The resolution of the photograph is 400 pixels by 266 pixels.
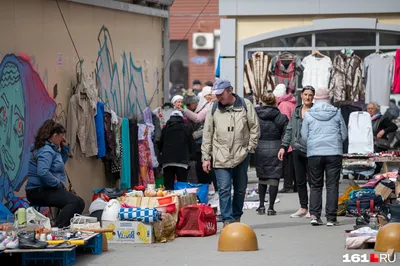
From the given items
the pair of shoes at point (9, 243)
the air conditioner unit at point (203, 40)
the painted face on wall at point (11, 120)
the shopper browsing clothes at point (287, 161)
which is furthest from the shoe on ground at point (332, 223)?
the air conditioner unit at point (203, 40)

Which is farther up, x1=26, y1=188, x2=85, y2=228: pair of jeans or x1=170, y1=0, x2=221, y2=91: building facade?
x1=170, y1=0, x2=221, y2=91: building facade

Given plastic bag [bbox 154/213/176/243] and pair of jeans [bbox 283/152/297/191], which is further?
pair of jeans [bbox 283/152/297/191]

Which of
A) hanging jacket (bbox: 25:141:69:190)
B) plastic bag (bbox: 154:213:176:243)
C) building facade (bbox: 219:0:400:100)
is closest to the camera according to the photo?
hanging jacket (bbox: 25:141:69:190)

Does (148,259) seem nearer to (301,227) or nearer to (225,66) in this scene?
(301,227)

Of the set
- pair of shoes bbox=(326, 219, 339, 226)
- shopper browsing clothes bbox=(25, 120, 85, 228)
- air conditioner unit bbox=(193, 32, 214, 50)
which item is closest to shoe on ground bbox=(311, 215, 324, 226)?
pair of shoes bbox=(326, 219, 339, 226)

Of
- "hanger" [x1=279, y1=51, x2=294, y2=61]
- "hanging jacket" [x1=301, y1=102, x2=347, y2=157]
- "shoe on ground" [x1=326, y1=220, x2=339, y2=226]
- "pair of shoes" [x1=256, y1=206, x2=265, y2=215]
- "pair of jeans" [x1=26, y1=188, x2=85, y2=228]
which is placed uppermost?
"hanger" [x1=279, y1=51, x2=294, y2=61]

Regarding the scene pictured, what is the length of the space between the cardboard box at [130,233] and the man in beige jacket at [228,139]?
1268mm

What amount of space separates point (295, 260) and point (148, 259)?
1.63m

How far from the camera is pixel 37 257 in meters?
11.3

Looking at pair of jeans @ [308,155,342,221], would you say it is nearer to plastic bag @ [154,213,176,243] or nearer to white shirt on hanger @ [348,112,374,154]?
plastic bag @ [154,213,176,243]

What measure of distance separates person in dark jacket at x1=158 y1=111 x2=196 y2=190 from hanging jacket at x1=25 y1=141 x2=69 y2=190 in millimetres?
4718

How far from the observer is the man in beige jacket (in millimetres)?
13984

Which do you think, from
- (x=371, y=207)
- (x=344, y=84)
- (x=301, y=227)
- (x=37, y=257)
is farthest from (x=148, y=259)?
(x=344, y=84)

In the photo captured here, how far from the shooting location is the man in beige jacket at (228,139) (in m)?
14.0
